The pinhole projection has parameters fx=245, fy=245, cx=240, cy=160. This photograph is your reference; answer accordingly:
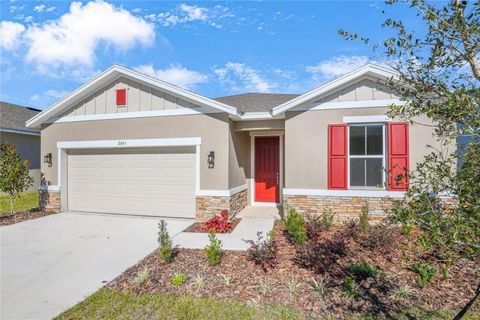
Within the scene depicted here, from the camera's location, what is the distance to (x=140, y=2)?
7.59 meters

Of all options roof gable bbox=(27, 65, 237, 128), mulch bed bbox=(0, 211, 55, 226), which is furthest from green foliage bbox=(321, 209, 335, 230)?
mulch bed bbox=(0, 211, 55, 226)

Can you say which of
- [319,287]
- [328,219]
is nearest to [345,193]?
[328,219]

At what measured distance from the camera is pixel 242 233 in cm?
662

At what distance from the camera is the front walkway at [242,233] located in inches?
229

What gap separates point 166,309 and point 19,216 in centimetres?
849

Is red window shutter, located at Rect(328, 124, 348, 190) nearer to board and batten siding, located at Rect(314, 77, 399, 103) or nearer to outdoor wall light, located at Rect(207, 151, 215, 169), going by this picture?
board and batten siding, located at Rect(314, 77, 399, 103)

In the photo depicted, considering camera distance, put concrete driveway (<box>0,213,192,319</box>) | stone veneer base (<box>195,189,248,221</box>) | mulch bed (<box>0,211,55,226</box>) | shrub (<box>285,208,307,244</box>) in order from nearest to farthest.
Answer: concrete driveway (<box>0,213,192,319</box>) → shrub (<box>285,208,307,244</box>) → stone veneer base (<box>195,189,248,221</box>) → mulch bed (<box>0,211,55,226</box>)

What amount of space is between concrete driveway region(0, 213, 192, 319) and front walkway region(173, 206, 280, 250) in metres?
0.66

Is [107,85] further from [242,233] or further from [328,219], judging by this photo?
[328,219]

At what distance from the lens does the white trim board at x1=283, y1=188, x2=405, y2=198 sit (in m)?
6.86

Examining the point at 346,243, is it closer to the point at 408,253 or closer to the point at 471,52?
the point at 408,253

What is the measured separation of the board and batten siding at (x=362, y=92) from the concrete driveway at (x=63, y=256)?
5.99 meters

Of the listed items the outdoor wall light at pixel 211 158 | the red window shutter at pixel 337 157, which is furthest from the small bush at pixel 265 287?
the outdoor wall light at pixel 211 158

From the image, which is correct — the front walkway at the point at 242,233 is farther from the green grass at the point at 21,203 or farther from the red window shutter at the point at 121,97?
the green grass at the point at 21,203
